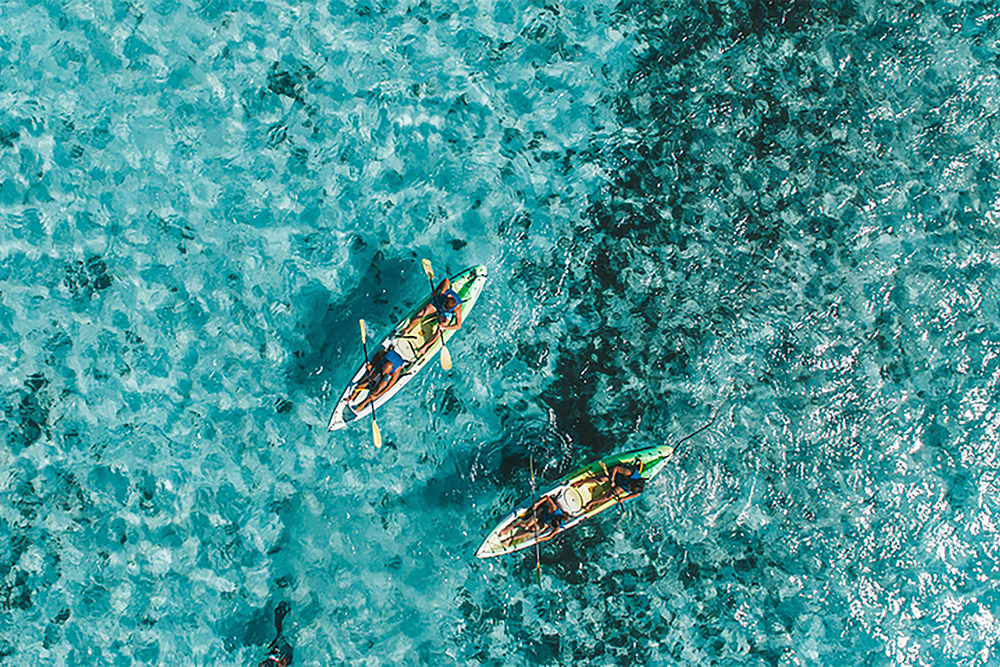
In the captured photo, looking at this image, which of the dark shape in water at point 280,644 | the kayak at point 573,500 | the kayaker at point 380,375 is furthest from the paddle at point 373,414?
the dark shape in water at point 280,644

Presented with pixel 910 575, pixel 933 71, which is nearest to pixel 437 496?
pixel 910 575

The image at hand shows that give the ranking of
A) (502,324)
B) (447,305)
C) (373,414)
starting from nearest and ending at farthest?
1. (447,305)
2. (373,414)
3. (502,324)

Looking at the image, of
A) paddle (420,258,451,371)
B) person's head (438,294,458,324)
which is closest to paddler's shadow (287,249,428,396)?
paddle (420,258,451,371)

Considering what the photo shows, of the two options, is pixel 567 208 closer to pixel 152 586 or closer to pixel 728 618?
pixel 728 618

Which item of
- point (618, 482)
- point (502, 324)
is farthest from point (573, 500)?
point (502, 324)

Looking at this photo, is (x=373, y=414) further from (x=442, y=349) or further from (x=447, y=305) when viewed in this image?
(x=447, y=305)

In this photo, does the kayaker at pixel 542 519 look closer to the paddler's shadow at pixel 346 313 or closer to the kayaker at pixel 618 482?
the kayaker at pixel 618 482
